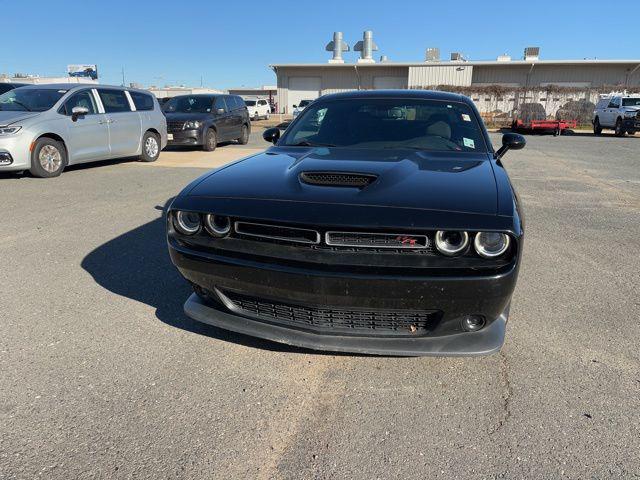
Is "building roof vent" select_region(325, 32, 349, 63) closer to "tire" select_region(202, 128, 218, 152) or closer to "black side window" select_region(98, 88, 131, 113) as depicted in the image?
"tire" select_region(202, 128, 218, 152)

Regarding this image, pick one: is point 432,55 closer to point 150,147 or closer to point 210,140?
point 210,140

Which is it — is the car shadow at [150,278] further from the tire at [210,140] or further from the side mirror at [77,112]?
the tire at [210,140]

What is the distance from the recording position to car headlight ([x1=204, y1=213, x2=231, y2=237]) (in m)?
2.49

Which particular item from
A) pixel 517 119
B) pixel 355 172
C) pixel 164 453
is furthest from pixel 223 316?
pixel 517 119

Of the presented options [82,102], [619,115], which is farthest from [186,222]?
[619,115]

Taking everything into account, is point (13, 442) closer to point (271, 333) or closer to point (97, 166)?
point (271, 333)

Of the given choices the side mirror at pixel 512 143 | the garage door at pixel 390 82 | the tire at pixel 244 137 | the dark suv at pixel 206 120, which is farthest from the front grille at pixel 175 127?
the garage door at pixel 390 82

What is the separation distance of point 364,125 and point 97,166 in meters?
8.27

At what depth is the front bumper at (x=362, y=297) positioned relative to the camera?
86.0 inches

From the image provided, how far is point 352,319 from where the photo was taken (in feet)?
7.88

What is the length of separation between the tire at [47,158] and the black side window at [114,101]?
62.0 inches

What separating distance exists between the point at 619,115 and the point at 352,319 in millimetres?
26115

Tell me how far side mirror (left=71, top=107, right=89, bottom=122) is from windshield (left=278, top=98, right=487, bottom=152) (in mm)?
6264

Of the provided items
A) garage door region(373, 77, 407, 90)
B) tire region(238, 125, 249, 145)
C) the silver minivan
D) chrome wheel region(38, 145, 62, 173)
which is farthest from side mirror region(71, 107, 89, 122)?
garage door region(373, 77, 407, 90)
